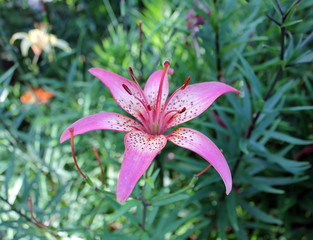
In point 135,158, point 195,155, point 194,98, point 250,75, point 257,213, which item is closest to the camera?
point 135,158

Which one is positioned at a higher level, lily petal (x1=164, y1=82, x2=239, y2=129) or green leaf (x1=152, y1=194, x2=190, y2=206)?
lily petal (x1=164, y1=82, x2=239, y2=129)

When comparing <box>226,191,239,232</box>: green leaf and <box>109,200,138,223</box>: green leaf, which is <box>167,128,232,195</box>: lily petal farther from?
<box>226,191,239,232</box>: green leaf

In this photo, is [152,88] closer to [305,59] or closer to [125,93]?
[125,93]

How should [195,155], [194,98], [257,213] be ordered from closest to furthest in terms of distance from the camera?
[194,98]
[257,213]
[195,155]

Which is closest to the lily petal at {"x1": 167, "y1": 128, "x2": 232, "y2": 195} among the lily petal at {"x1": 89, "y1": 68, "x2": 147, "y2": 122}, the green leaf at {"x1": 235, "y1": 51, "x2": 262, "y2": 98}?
the lily petal at {"x1": 89, "y1": 68, "x2": 147, "y2": 122}

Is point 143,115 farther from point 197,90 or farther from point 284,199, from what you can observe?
point 284,199

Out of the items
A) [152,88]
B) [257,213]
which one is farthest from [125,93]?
[257,213]

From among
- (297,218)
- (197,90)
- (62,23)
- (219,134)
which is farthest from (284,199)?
(62,23)
